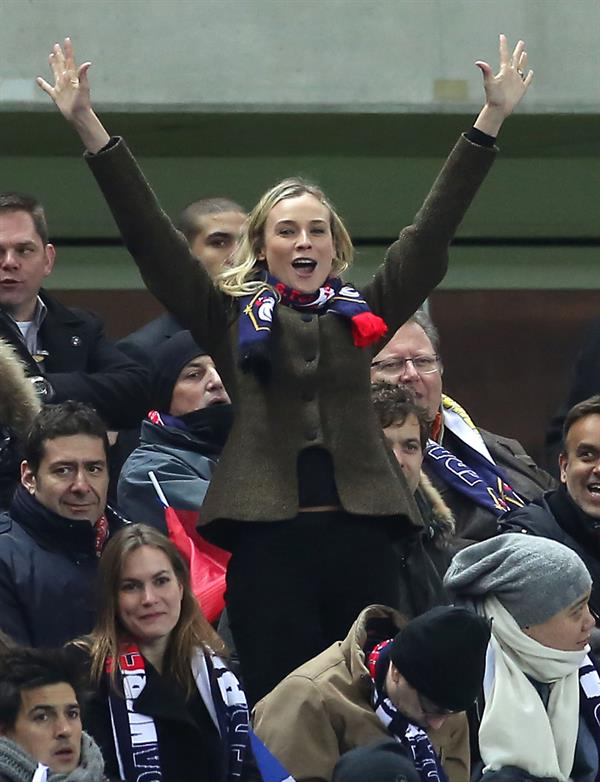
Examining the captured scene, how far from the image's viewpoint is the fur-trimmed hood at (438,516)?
24.8 ft

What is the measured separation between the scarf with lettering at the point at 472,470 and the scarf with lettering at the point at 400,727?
1.56m

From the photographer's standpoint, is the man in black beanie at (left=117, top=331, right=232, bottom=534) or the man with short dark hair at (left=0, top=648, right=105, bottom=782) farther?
the man in black beanie at (left=117, top=331, right=232, bottom=534)

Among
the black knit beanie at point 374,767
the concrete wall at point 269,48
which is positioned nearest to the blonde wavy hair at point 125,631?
the black knit beanie at point 374,767

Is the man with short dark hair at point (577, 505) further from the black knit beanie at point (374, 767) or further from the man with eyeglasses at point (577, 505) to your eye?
the black knit beanie at point (374, 767)

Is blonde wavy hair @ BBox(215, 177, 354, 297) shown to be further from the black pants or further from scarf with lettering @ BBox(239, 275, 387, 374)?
the black pants

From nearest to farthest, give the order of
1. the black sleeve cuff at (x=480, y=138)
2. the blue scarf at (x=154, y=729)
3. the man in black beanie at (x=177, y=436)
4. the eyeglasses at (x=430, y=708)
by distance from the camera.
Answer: the blue scarf at (x=154, y=729) → the eyeglasses at (x=430, y=708) → the black sleeve cuff at (x=480, y=138) → the man in black beanie at (x=177, y=436)

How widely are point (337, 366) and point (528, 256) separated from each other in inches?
196

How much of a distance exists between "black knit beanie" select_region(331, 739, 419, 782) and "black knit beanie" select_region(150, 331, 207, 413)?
2.51 meters

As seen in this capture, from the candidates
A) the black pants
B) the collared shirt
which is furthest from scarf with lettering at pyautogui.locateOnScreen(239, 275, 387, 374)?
the collared shirt

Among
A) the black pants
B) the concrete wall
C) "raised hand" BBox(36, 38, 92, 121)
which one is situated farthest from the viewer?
the concrete wall

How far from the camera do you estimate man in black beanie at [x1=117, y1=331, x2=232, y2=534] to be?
7.52 m

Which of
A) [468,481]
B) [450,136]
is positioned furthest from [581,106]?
[468,481]

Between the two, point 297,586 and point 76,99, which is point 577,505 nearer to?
point 297,586

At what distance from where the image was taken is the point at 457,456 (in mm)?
8266
